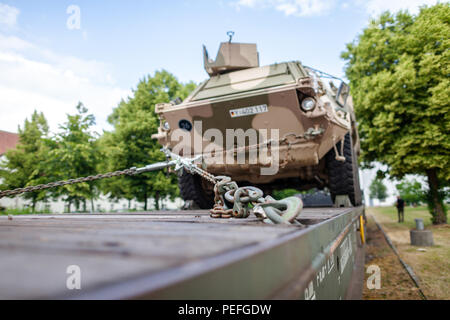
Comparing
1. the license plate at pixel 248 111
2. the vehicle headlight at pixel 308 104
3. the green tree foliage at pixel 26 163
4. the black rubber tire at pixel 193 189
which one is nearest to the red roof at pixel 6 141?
the green tree foliage at pixel 26 163

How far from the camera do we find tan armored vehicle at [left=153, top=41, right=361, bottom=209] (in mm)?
3990

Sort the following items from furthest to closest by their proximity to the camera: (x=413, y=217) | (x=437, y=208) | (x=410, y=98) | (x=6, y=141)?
1. (x=6, y=141)
2. (x=410, y=98)
3. (x=413, y=217)
4. (x=437, y=208)

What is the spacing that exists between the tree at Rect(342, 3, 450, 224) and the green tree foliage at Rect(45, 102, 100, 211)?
9213 millimetres

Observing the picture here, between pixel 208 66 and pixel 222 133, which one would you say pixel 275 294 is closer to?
pixel 222 133

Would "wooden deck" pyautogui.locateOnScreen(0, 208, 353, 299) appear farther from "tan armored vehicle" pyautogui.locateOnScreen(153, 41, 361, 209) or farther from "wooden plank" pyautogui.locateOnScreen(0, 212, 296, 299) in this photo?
"tan armored vehicle" pyautogui.locateOnScreen(153, 41, 361, 209)

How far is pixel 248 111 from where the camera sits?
4266 mm

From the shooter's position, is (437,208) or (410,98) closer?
(437,208)

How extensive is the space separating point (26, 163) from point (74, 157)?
5.58m

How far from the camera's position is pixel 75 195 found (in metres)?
11.0

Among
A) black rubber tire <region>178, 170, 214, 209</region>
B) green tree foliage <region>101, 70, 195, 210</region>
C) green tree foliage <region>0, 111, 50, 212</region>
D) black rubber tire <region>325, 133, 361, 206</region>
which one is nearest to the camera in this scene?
black rubber tire <region>325, 133, 361, 206</region>

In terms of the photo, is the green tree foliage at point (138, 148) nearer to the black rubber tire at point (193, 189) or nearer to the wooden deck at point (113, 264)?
the black rubber tire at point (193, 189)

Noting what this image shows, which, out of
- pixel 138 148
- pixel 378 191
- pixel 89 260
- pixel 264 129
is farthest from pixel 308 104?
pixel 378 191

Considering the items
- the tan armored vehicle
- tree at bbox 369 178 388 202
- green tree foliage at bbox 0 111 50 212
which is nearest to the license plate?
the tan armored vehicle

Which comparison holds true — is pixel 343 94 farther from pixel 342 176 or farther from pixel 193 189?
pixel 193 189
